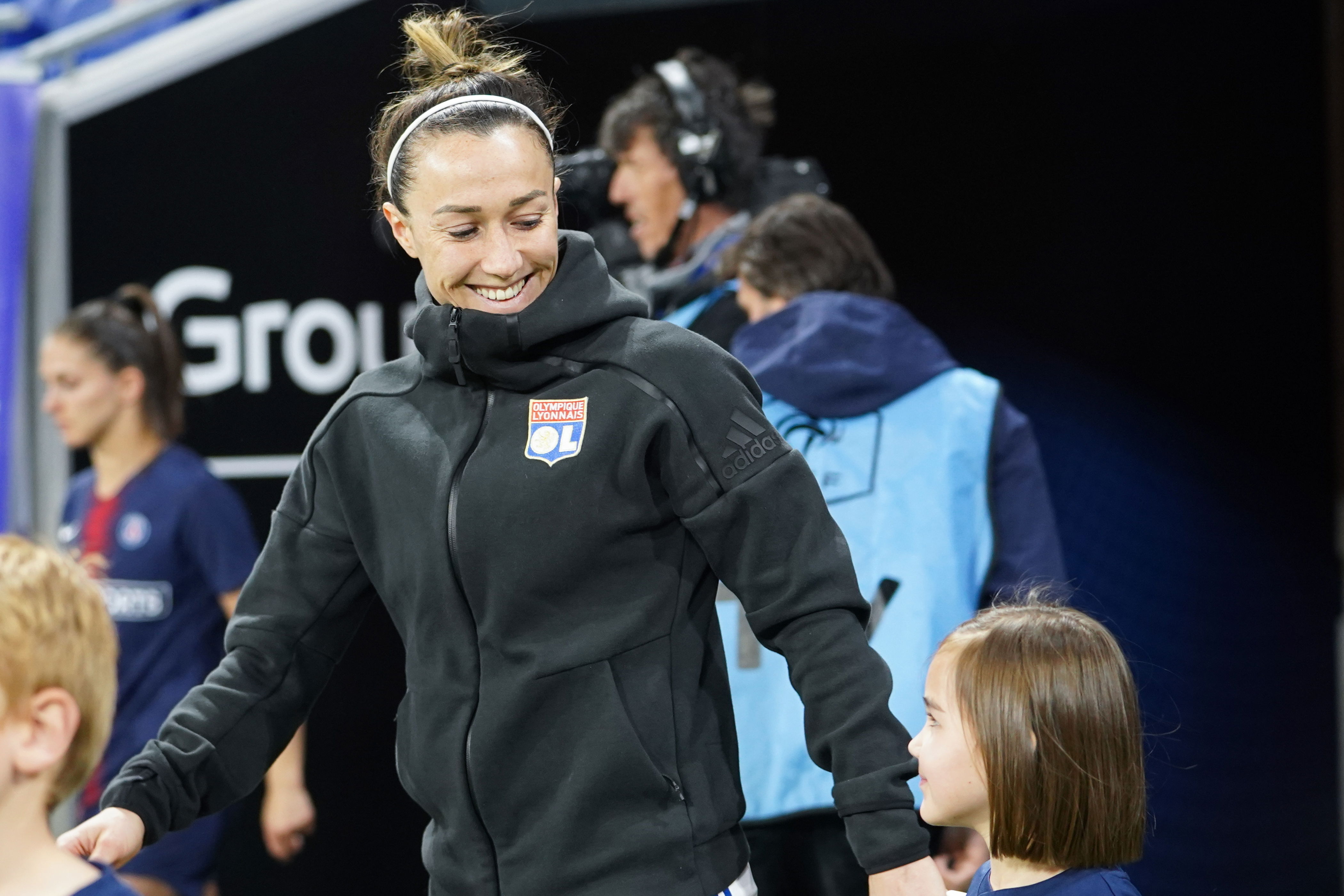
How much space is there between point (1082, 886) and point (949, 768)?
19 cm

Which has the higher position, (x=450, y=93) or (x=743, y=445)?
(x=450, y=93)

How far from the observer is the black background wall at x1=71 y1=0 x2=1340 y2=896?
4250 millimetres

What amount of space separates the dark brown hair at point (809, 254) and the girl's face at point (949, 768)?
4.63ft

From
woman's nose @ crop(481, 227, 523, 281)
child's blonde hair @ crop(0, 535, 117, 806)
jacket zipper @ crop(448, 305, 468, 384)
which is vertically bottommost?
child's blonde hair @ crop(0, 535, 117, 806)

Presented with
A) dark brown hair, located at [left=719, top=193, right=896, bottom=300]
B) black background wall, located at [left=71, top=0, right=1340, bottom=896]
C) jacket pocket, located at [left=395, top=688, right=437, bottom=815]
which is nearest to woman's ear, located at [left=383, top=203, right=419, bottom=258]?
jacket pocket, located at [left=395, top=688, right=437, bottom=815]

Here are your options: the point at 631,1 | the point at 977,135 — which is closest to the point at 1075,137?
the point at 977,135

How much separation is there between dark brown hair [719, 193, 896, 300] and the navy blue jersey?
172 cm

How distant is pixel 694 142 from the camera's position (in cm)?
380

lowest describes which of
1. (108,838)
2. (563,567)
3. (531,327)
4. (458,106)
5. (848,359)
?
(108,838)

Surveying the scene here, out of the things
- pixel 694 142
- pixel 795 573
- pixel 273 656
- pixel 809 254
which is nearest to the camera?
pixel 795 573

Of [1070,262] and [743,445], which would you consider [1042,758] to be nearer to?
[743,445]

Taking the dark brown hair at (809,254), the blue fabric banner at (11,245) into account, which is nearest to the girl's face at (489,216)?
the dark brown hair at (809,254)

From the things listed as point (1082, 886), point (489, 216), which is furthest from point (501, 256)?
point (1082, 886)

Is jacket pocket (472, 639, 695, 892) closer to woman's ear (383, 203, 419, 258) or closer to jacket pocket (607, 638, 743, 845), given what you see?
jacket pocket (607, 638, 743, 845)
